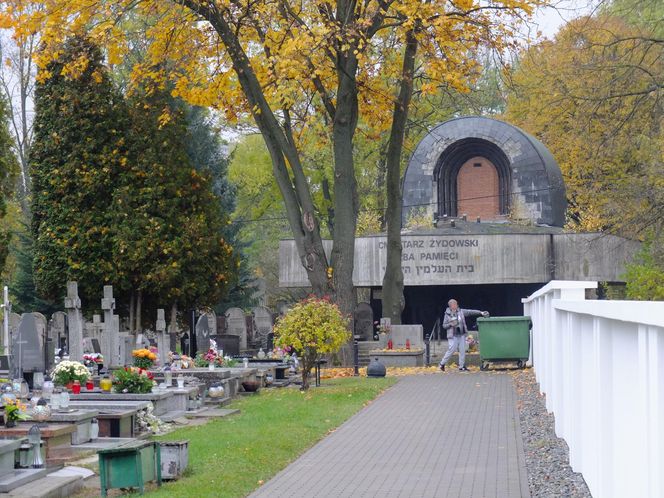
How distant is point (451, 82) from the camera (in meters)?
27.2

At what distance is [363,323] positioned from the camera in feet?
134

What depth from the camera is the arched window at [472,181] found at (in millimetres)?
47750

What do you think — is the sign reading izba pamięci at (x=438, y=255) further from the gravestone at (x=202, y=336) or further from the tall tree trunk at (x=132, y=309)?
the gravestone at (x=202, y=336)

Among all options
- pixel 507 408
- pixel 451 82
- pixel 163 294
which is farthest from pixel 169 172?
pixel 507 408

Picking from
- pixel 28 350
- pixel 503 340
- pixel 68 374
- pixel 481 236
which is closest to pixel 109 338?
pixel 28 350

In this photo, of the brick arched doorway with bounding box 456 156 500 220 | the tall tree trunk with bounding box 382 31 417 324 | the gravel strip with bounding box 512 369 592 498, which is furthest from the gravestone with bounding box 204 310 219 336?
the gravel strip with bounding box 512 369 592 498

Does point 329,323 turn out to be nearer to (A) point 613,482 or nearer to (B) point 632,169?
(A) point 613,482

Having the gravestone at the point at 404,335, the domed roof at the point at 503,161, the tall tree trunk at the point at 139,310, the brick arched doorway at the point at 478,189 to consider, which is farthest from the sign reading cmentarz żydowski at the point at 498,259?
the brick arched doorway at the point at 478,189

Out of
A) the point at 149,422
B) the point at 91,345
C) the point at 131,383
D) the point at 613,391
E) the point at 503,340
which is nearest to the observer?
the point at 613,391

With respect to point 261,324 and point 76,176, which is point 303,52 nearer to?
point 76,176

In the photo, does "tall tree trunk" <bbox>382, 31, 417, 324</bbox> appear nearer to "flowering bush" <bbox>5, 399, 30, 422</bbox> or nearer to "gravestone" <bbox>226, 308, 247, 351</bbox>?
"gravestone" <bbox>226, 308, 247, 351</bbox>

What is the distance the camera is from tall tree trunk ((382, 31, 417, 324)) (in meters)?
30.6

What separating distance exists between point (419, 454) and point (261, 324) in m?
26.1

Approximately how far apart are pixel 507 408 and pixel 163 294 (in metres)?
20.0
